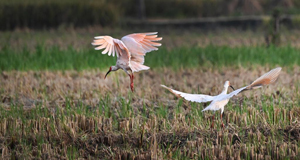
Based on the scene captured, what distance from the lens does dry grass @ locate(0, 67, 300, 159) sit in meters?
3.49

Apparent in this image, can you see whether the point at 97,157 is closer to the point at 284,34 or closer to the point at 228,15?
the point at 284,34

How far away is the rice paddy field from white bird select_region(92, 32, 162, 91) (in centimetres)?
73

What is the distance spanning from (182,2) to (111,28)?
2908 mm

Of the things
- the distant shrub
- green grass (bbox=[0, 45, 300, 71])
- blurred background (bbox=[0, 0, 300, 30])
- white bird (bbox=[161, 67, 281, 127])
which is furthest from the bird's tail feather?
the distant shrub

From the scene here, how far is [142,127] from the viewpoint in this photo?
12.9 ft

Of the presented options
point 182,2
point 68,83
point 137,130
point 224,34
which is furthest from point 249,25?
point 137,130

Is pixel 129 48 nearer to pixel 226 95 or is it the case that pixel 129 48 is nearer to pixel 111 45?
pixel 111 45

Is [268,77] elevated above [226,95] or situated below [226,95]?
above

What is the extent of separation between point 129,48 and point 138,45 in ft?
0.17

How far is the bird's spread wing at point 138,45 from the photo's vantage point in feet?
9.42

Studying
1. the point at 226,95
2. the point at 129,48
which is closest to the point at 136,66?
the point at 129,48

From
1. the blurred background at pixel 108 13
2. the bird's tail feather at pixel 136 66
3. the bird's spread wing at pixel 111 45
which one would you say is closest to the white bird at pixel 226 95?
the bird's tail feather at pixel 136 66

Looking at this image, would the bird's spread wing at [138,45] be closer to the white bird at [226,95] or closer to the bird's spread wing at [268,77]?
the white bird at [226,95]

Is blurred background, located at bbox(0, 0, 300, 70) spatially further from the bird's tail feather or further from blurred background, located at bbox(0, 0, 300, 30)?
the bird's tail feather
